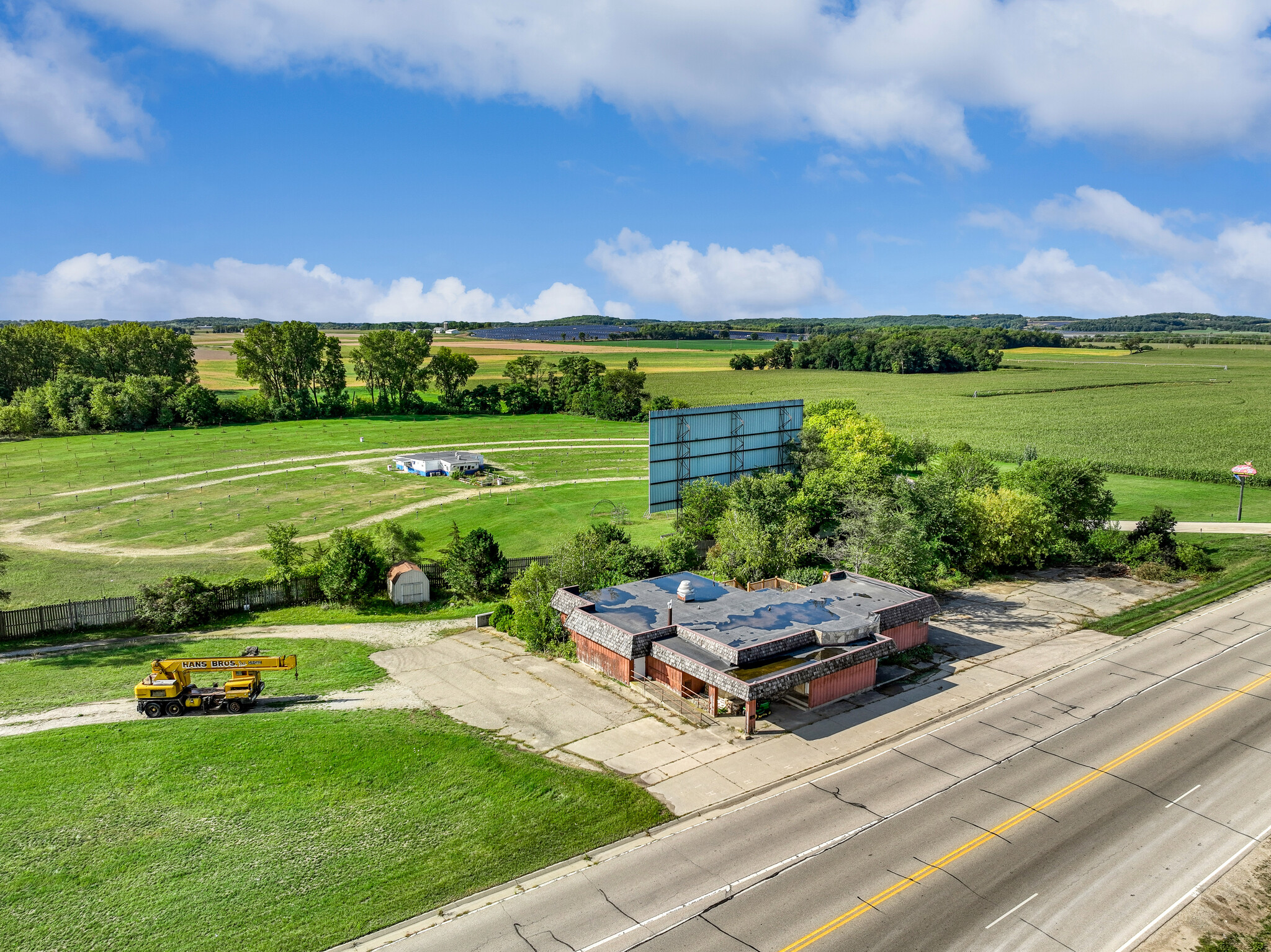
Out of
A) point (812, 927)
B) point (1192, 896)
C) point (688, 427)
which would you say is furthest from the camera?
point (688, 427)

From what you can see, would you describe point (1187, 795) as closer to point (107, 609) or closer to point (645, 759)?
point (645, 759)

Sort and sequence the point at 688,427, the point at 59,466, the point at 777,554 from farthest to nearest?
the point at 59,466, the point at 688,427, the point at 777,554

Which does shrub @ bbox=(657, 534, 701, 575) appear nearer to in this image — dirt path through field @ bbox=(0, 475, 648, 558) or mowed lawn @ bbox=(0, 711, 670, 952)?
mowed lawn @ bbox=(0, 711, 670, 952)

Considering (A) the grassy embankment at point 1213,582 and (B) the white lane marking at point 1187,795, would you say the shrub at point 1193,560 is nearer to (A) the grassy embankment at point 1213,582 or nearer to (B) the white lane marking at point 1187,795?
(A) the grassy embankment at point 1213,582

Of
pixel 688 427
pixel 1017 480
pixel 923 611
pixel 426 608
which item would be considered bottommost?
pixel 426 608

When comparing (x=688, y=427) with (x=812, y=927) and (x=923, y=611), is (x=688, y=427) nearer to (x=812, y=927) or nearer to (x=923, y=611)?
(x=923, y=611)

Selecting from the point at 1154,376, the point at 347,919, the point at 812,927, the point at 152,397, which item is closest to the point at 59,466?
the point at 152,397

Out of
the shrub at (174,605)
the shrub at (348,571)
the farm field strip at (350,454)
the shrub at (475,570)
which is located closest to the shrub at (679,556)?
the shrub at (475,570)

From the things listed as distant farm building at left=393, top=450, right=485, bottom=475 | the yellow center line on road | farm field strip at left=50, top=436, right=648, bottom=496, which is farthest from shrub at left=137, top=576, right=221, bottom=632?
farm field strip at left=50, top=436, right=648, bottom=496
